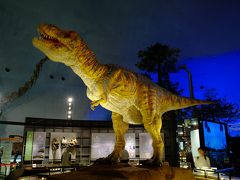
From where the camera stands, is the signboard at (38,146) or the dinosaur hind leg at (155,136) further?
the signboard at (38,146)

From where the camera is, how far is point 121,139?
157 inches

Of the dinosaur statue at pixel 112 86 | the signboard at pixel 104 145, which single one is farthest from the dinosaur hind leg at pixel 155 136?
the signboard at pixel 104 145

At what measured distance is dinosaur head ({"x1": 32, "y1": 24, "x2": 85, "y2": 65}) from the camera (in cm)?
283

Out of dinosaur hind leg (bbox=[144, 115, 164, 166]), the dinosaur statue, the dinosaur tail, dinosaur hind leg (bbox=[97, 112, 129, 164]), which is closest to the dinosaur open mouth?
the dinosaur statue

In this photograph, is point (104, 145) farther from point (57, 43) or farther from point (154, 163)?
point (57, 43)

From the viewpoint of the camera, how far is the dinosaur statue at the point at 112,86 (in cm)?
294

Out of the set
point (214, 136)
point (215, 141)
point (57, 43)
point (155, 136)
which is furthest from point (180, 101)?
point (215, 141)

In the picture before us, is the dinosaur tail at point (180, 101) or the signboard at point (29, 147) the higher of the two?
the dinosaur tail at point (180, 101)

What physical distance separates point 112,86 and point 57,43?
108 centimetres

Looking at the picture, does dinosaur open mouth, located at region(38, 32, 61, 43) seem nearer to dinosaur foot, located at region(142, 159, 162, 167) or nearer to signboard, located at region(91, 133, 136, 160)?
dinosaur foot, located at region(142, 159, 162, 167)

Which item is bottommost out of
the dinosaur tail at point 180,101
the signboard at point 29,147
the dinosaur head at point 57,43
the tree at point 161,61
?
the signboard at point 29,147

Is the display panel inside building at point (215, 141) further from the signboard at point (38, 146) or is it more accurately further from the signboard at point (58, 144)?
the signboard at point (38, 146)

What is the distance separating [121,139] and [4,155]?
7.21 m

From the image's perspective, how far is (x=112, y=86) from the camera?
3402 mm
